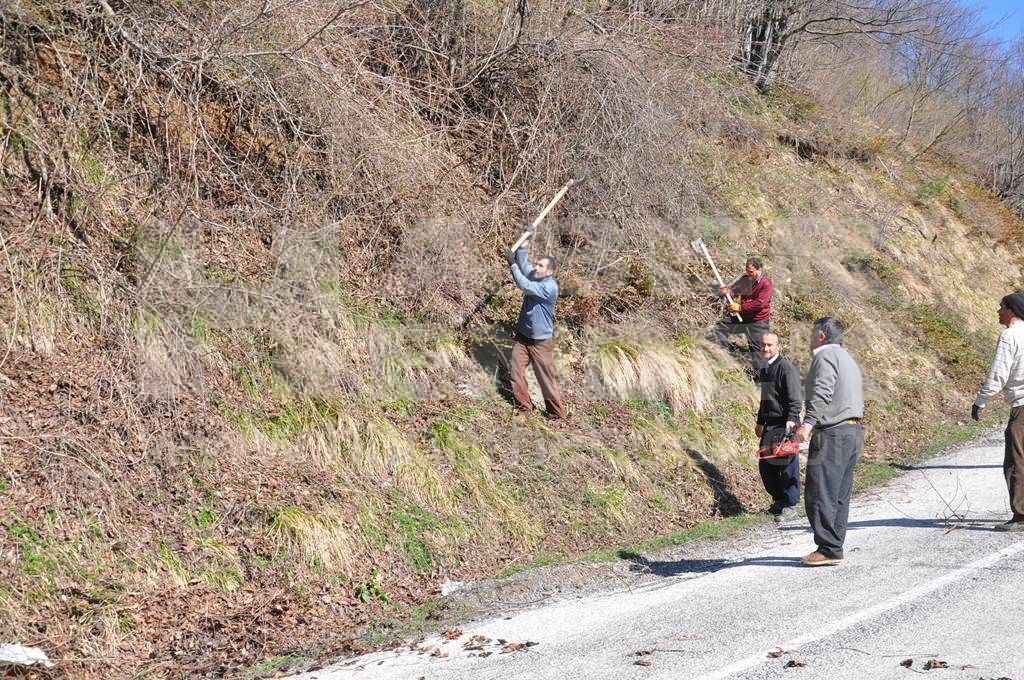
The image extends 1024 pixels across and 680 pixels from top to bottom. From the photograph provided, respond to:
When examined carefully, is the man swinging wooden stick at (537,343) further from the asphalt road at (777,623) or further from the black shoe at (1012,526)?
the black shoe at (1012,526)

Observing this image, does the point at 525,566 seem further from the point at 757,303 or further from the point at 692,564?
the point at 757,303

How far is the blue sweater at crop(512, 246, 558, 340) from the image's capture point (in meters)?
10.1

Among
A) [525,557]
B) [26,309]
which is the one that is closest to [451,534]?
[525,557]

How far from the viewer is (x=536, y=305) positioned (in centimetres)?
1016

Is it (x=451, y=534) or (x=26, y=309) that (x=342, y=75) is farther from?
(x=451, y=534)

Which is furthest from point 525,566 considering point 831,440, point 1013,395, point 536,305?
point 1013,395

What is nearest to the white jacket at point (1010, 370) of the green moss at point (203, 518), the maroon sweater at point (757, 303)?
the maroon sweater at point (757, 303)

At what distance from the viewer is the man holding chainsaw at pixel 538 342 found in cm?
1014

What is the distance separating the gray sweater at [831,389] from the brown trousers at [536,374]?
3.23 meters

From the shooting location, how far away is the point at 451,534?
8.13 m

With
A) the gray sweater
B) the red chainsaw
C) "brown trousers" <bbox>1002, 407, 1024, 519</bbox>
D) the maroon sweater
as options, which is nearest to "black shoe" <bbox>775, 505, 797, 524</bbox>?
the red chainsaw

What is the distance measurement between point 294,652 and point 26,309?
3.63 meters

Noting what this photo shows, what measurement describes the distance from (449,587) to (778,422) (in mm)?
4275

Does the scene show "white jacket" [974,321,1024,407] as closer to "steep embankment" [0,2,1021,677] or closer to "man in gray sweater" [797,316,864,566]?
"man in gray sweater" [797,316,864,566]
